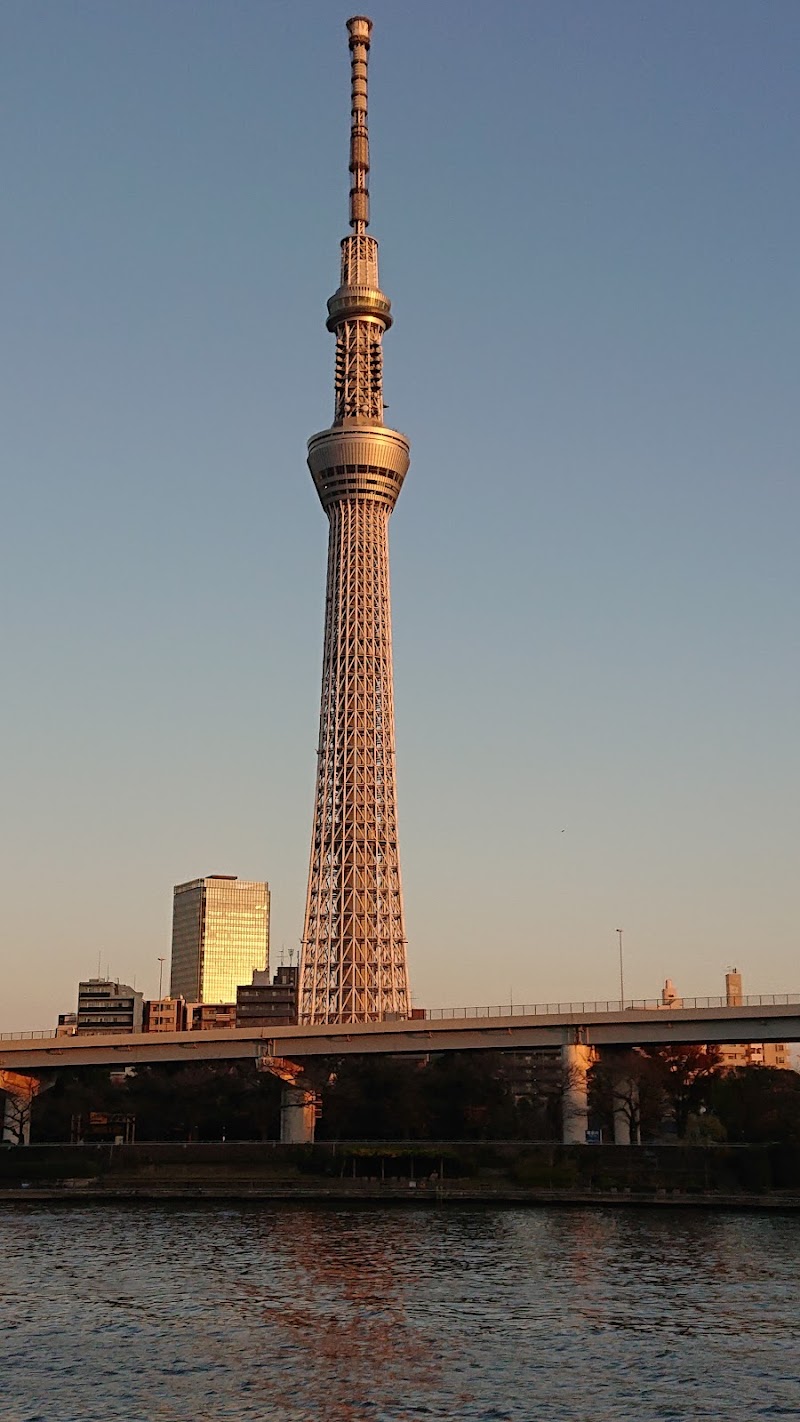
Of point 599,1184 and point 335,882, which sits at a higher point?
point 335,882

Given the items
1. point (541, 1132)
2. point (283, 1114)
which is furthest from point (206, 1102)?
point (541, 1132)

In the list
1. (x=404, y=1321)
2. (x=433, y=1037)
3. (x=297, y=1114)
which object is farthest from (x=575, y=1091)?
(x=404, y=1321)

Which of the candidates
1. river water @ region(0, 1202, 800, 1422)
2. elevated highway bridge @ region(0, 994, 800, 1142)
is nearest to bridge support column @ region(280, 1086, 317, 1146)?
elevated highway bridge @ region(0, 994, 800, 1142)

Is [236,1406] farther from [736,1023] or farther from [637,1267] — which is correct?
[736,1023]

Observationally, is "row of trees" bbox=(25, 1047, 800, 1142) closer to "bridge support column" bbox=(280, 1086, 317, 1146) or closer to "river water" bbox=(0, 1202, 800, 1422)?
"bridge support column" bbox=(280, 1086, 317, 1146)

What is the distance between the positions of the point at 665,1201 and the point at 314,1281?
126 ft

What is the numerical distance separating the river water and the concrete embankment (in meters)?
12.1

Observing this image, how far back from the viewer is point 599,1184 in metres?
109

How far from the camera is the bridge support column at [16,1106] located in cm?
14562

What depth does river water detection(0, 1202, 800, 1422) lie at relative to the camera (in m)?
48.1

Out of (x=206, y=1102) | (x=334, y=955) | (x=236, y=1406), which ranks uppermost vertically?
(x=334, y=955)

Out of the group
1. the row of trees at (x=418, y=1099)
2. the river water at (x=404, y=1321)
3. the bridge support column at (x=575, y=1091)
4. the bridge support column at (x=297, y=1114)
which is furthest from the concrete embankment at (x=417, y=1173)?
the row of trees at (x=418, y=1099)

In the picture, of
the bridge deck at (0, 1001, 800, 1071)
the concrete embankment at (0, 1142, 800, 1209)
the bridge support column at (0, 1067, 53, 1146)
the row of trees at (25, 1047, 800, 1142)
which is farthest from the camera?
the bridge support column at (0, 1067, 53, 1146)

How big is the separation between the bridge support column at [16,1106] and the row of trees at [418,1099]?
14.1ft
